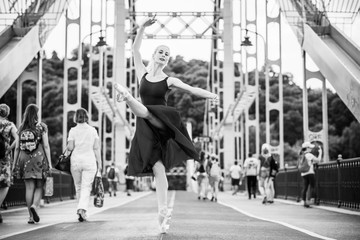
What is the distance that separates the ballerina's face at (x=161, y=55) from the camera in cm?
904

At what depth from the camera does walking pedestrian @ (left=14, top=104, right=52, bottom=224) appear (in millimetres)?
12094

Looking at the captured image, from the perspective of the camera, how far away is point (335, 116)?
2790 inches

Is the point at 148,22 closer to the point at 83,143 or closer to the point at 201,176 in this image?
the point at 83,143

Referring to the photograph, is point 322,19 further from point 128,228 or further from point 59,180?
point 128,228

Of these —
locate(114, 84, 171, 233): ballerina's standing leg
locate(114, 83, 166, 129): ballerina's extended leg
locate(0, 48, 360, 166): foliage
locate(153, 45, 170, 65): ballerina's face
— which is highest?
locate(0, 48, 360, 166): foliage

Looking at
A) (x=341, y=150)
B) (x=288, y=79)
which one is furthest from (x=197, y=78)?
(x=341, y=150)

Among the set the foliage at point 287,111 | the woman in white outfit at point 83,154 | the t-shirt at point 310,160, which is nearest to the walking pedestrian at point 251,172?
the t-shirt at point 310,160

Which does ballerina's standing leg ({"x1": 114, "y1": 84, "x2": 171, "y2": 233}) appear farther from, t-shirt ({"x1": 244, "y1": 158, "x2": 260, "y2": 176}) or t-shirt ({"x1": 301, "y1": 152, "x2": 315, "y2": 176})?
t-shirt ({"x1": 244, "y1": 158, "x2": 260, "y2": 176})

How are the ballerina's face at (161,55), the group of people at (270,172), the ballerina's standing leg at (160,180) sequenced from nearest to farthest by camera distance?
the ballerina's standing leg at (160,180) → the ballerina's face at (161,55) → the group of people at (270,172)

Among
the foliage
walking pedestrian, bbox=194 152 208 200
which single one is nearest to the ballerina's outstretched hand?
walking pedestrian, bbox=194 152 208 200

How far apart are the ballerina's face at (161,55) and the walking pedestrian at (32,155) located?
360 centimetres

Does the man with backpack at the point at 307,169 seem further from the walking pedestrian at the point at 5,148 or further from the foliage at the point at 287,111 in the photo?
the foliage at the point at 287,111

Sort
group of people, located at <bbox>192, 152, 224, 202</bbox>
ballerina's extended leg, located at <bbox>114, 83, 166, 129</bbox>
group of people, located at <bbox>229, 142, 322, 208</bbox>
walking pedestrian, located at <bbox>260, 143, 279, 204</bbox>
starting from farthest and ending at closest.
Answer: group of people, located at <bbox>192, 152, 224, 202</bbox>
walking pedestrian, located at <bbox>260, 143, 279, 204</bbox>
group of people, located at <bbox>229, 142, 322, 208</bbox>
ballerina's extended leg, located at <bbox>114, 83, 166, 129</bbox>

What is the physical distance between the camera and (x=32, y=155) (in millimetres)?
12258
